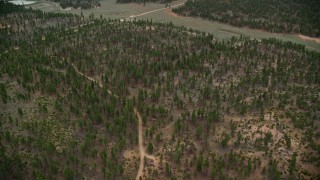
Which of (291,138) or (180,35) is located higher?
(180,35)

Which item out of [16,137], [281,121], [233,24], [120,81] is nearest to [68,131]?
[16,137]

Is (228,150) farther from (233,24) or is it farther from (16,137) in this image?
(233,24)

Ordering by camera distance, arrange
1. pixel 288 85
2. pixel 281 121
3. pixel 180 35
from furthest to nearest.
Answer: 1. pixel 180 35
2. pixel 288 85
3. pixel 281 121

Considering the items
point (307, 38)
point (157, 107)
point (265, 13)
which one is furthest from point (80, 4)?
point (157, 107)

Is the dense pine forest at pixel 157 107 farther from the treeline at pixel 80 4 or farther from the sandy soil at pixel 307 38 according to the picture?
the treeline at pixel 80 4

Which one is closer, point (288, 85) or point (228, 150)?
point (228, 150)

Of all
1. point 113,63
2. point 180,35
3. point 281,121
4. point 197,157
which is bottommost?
point 197,157

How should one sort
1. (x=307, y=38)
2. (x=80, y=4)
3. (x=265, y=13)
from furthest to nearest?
(x=80, y=4), (x=265, y=13), (x=307, y=38)

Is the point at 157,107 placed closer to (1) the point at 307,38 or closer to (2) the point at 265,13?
(1) the point at 307,38
